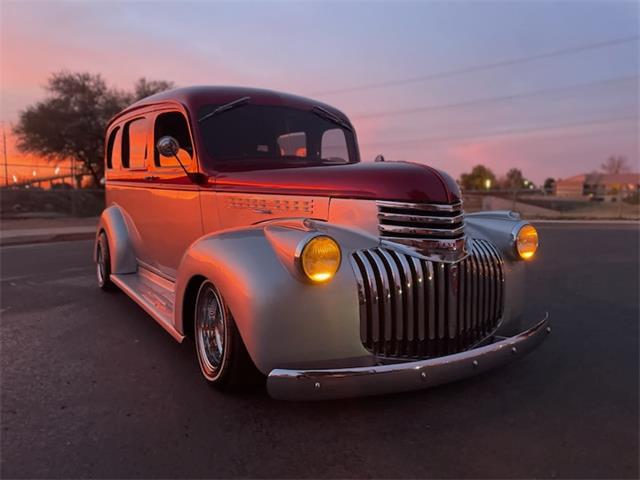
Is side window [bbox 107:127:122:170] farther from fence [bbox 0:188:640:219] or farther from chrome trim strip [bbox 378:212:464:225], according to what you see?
fence [bbox 0:188:640:219]

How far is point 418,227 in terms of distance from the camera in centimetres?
282

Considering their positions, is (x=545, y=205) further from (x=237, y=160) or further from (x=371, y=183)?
(x=371, y=183)

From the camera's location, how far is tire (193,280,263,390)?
112 inches

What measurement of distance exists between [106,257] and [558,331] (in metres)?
4.95

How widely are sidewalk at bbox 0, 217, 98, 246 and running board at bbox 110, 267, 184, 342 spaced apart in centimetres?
859

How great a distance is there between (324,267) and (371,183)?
2.16 ft

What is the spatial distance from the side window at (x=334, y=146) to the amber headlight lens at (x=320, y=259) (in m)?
2.04

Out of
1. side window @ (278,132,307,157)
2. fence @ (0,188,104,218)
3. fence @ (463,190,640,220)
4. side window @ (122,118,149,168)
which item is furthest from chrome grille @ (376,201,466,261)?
fence @ (463,190,640,220)

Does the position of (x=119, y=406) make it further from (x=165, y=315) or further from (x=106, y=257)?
(x=106, y=257)

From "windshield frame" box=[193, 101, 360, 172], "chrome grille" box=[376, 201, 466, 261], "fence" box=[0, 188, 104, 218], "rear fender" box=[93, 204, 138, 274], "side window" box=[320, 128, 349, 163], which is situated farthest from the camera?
"fence" box=[0, 188, 104, 218]

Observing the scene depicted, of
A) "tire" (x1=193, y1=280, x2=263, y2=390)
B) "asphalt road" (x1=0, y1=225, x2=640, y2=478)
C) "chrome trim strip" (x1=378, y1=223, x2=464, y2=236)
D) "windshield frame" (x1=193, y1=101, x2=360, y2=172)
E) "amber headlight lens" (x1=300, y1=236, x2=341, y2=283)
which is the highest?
"windshield frame" (x1=193, y1=101, x2=360, y2=172)

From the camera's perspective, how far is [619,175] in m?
102

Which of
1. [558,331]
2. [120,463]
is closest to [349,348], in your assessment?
[120,463]

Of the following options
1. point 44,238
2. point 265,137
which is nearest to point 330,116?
point 265,137
